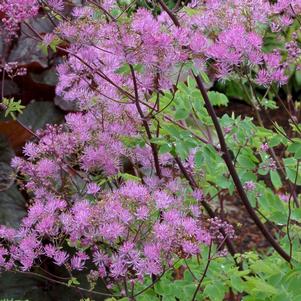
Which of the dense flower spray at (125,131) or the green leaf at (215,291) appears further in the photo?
the green leaf at (215,291)

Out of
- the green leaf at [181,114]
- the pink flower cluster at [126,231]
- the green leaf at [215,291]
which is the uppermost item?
the green leaf at [181,114]

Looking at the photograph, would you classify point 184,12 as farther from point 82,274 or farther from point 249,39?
point 82,274

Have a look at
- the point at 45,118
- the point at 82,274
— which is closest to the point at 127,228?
the point at 82,274

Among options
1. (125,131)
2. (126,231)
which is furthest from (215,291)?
(125,131)

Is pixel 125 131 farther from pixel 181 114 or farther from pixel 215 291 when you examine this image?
pixel 215 291

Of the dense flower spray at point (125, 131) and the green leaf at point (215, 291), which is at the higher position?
the dense flower spray at point (125, 131)

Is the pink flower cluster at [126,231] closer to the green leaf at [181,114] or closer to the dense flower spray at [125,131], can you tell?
the dense flower spray at [125,131]

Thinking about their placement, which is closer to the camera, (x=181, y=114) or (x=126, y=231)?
(x=126, y=231)

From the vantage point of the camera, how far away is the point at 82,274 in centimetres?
229

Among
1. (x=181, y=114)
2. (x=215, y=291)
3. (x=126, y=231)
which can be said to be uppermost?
(x=181, y=114)

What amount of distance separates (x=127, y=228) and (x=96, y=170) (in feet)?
1.03

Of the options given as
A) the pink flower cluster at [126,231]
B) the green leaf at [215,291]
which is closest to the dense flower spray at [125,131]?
the pink flower cluster at [126,231]

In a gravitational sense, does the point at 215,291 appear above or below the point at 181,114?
below

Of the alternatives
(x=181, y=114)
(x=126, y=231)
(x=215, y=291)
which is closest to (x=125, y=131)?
(x=181, y=114)
